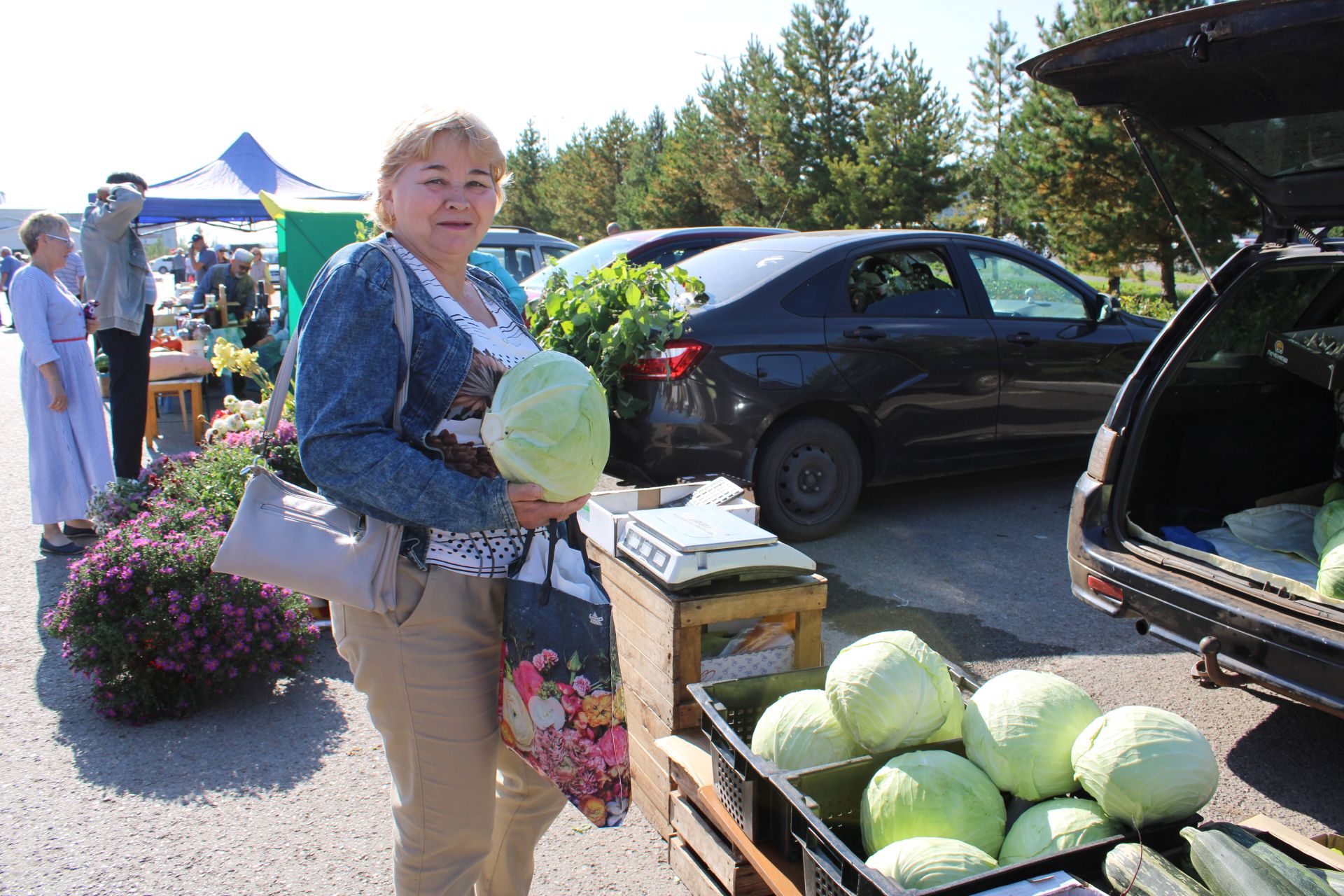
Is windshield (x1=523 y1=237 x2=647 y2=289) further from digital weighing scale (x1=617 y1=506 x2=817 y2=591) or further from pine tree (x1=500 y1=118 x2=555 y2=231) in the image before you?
pine tree (x1=500 y1=118 x2=555 y2=231)

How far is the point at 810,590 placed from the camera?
2912 millimetres

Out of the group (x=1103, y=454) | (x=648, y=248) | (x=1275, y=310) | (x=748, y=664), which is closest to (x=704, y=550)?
(x=748, y=664)

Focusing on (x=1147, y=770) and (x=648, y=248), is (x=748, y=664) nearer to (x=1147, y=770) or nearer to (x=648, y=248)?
(x=1147, y=770)

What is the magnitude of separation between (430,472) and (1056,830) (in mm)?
1440

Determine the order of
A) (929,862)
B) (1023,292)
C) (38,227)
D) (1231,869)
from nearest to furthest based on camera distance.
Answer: (1231,869) < (929,862) < (38,227) < (1023,292)

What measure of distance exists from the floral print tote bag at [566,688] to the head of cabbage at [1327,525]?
3.19 metres

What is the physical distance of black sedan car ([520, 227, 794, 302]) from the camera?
7.49 m

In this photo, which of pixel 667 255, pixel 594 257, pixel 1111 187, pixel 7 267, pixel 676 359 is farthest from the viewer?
pixel 7 267

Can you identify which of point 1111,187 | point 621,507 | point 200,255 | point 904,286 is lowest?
point 621,507

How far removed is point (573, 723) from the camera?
184cm

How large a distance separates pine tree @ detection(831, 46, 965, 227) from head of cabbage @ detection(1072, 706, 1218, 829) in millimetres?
24346

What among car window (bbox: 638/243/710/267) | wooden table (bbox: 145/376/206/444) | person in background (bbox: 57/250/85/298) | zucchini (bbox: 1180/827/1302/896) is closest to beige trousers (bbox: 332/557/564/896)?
zucchini (bbox: 1180/827/1302/896)

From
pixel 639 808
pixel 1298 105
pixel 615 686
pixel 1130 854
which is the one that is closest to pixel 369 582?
pixel 615 686

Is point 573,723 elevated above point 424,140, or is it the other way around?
point 424,140
